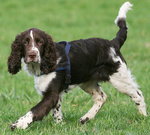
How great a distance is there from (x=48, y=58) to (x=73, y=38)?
33.1ft

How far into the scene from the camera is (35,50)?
6.19 metres

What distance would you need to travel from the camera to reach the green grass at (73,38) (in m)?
6.48

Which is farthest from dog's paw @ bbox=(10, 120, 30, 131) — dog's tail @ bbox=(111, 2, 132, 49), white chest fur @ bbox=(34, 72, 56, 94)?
dog's tail @ bbox=(111, 2, 132, 49)

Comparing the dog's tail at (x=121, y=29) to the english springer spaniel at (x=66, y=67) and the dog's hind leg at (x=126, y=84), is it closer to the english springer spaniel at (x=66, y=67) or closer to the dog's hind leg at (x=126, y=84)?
the english springer spaniel at (x=66, y=67)

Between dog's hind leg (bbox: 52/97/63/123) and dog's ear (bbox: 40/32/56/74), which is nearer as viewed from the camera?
dog's ear (bbox: 40/32/56/74)

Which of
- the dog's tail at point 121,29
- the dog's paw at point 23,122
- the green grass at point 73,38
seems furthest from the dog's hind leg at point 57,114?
the dog's tail at point 121,29

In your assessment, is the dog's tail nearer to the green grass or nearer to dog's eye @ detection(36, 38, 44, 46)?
the green grass

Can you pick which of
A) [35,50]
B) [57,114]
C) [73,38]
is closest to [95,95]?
[57,114]

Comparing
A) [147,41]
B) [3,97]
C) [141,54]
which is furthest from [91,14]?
[3,97]

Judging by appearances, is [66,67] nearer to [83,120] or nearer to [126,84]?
[83,120]

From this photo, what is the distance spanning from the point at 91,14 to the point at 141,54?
26.8ft

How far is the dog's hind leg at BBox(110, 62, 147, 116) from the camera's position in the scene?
23.7ft

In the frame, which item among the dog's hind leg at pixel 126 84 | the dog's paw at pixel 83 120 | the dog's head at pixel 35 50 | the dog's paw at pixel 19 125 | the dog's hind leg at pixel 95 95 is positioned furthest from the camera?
the dog's hind leg at pixel 95 95

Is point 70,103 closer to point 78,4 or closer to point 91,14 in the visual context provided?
point 91,14
